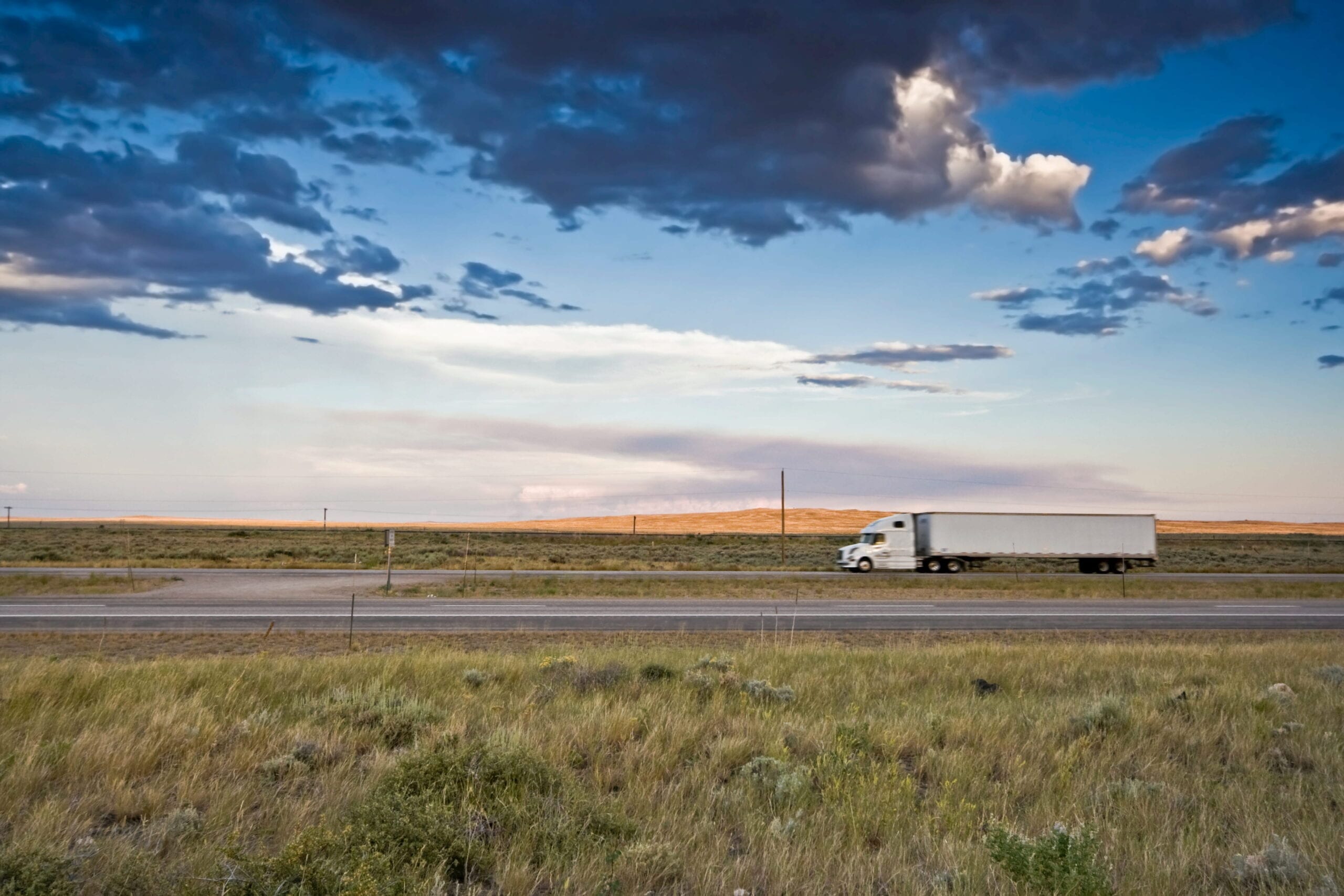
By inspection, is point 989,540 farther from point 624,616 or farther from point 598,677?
point 598,677

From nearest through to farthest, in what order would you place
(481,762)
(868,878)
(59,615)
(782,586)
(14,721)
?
(868,878)
(481,762)
(14,721)
(59,615)
(782,586)

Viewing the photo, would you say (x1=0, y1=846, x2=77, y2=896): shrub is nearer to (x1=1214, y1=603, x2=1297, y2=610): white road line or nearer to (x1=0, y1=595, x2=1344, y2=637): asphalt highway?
(x1=0, y1=595, x2=1344, y2=637): asphalt highway

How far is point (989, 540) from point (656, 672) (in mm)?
42956

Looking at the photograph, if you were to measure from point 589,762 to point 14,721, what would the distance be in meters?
5.41

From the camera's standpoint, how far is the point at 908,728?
26.7 ft

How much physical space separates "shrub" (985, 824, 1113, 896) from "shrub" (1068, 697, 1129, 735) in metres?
3.92

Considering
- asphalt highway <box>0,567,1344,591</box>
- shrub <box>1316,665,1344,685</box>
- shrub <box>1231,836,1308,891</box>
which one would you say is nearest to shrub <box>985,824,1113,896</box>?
shrub <box>1231,836,1308,891</box>

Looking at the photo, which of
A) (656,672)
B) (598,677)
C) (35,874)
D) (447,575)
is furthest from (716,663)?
(447,575)

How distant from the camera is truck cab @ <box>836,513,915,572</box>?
4819 centimetres

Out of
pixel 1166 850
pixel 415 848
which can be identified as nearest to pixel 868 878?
pixel 1166 850

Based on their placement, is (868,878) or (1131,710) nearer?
(868,878)

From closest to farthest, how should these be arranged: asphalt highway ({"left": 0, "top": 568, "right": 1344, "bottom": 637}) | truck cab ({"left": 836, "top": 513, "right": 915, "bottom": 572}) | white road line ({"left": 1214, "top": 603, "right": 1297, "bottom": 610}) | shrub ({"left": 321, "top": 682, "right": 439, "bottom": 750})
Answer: shrub ({"left": 321, "top": 682, "right": 439, "bottom": 750}), asphalt highway ({"left": 0, "top": 568, "right": 1344, "bottom": 637}), white road line ({"left": 1214, "top": 603, "right": 1297, "bottom": 610}), truck cab ({"left": 836, "top": 513, "right": 915, "bottom": 572})

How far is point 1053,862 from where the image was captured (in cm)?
441

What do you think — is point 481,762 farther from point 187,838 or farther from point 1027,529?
point 1027,529
